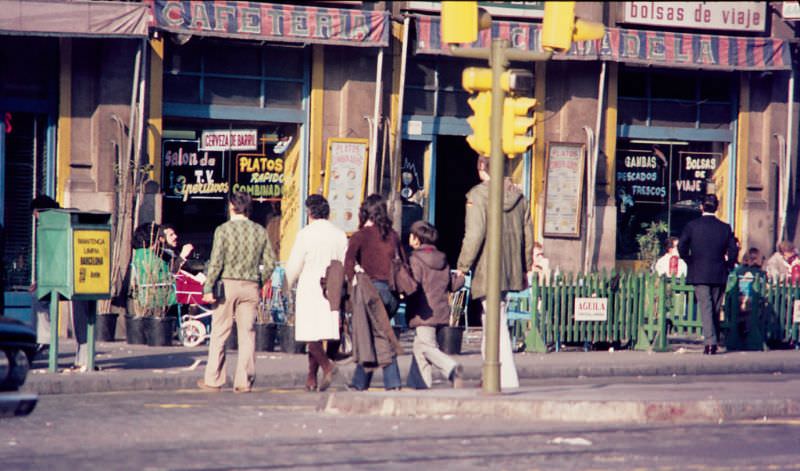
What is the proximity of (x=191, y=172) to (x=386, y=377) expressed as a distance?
841 cm

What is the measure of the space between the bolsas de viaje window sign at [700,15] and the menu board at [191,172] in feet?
21.8

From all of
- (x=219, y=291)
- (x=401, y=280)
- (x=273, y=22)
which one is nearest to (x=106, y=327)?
(x=273, y=22)

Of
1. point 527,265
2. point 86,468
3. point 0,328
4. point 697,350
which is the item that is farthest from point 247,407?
point 697,350

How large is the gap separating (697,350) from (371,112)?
5912 mm

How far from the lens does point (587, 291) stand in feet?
61.8

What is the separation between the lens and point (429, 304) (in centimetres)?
1362

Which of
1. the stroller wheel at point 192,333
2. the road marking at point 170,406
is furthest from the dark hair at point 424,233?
the stroller wheel at point 192,333

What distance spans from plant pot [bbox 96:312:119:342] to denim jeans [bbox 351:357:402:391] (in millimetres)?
6049

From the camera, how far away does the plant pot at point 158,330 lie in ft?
59.5

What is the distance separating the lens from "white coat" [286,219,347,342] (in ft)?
45.8

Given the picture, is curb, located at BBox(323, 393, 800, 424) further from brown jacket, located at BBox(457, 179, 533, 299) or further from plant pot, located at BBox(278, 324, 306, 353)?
plant pot, located at BBox(278, 324, 306, 353)

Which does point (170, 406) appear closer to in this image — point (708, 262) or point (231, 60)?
point (708, 262)

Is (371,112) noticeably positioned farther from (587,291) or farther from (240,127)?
(587,291)

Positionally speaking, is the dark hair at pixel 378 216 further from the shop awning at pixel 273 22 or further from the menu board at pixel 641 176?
the menu board at pixel 641 176
